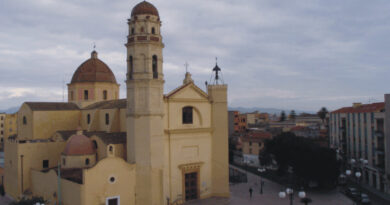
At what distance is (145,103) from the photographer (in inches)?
880

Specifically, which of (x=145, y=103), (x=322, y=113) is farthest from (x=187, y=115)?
(x=322, y=113)

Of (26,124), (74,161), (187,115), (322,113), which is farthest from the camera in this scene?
(322,113)

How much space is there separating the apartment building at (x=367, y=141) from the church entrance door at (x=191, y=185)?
45.3ft

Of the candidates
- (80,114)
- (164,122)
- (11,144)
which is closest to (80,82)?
(80,114)

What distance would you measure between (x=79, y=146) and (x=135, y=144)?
4.37 metres

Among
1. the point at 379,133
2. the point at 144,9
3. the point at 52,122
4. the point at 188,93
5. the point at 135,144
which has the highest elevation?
the point at 144,9

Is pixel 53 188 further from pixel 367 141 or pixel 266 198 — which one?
pixel 367 141

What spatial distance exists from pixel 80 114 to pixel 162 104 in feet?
36.6

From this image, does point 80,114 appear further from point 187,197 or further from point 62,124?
point 187,197

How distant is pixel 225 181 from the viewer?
26812 millimetres

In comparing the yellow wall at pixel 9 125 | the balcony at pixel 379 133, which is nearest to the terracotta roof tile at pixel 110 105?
the balcony at pixel 379 133

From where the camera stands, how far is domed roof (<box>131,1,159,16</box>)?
902 inches

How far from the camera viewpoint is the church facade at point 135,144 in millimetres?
21631

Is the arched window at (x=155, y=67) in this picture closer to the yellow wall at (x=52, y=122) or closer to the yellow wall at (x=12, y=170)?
the yellow wall at (x=52, y=122)
